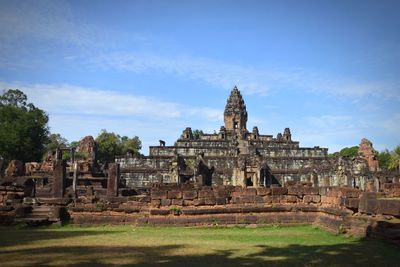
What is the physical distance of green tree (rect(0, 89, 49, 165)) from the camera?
176 ft

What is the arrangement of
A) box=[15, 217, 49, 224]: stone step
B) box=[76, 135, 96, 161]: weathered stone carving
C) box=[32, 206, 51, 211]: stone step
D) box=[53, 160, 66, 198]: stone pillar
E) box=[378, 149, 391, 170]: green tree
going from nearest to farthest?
box=[15, 217, 49, 224]: stone step < box=[32, 206, 51, 211]: stone step < box=[53, 160, 66, 198]: stone pillar < box=[76, 135, 96, 161]: weathered stone carving < box=[378, 149, 391, 170]: green tree

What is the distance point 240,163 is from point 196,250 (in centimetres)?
2145

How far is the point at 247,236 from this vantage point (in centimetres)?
1080

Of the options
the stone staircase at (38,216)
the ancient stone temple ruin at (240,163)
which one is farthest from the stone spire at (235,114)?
the stone staircase at (38,216)

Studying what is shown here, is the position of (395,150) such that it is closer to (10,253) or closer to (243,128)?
(243,128)

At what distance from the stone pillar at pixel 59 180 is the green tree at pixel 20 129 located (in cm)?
3863

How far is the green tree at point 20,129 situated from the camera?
5350cm

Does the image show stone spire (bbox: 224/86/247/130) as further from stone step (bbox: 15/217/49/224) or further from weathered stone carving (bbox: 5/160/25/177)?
stone step (bbox: 15/217/49/224)

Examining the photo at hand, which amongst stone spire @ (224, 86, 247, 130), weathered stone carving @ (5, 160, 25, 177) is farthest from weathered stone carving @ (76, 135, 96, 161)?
stone spire @ (224, 86, 247, 130)

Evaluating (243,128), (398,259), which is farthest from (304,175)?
(398,259)

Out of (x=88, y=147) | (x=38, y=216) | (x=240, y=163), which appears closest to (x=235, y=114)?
(x=88, y=147)

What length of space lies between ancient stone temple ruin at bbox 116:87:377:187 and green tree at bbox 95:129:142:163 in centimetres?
2144

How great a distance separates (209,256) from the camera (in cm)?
768

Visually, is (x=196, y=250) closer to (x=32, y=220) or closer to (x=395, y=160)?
(x=32, y=220)
